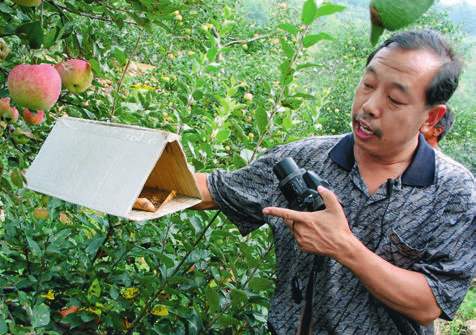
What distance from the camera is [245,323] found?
4.45ft

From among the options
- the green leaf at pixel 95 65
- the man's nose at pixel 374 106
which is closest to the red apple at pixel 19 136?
the green leaf at pixel 95 65

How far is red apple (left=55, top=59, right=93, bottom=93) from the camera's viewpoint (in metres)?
1.17

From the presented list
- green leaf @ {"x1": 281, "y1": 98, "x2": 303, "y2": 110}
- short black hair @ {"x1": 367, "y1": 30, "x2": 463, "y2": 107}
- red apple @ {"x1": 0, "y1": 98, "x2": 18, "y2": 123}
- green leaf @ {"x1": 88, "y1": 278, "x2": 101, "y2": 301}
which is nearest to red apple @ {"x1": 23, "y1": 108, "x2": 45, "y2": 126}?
red apple @ {"x1": 0, "y1": 98, "x2": 18, "y2": 123}

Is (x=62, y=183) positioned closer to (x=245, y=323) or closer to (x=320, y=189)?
(x=320, y=189)

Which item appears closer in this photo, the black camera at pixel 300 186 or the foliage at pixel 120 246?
the black camera at pixel 300 186

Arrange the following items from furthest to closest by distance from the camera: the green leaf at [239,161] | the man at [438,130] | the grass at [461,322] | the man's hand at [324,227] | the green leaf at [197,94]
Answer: the grass at [461,322] → the man at [438,130] → the green leaf at [197,94] → the green leaf at [239,161] → the man's hand at [324,227]

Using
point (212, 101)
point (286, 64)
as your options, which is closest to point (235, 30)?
point (212, 101)

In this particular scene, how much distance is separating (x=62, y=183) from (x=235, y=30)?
237 inches

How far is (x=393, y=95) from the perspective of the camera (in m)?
1.04

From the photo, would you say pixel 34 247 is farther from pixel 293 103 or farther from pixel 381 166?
pixel 381 166

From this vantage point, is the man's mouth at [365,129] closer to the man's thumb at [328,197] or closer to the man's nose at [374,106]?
the man's nose at [374,106]

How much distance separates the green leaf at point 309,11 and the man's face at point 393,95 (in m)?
0.19

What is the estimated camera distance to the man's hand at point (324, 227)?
98 centimetres

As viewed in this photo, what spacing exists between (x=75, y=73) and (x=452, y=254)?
3.40 ft
